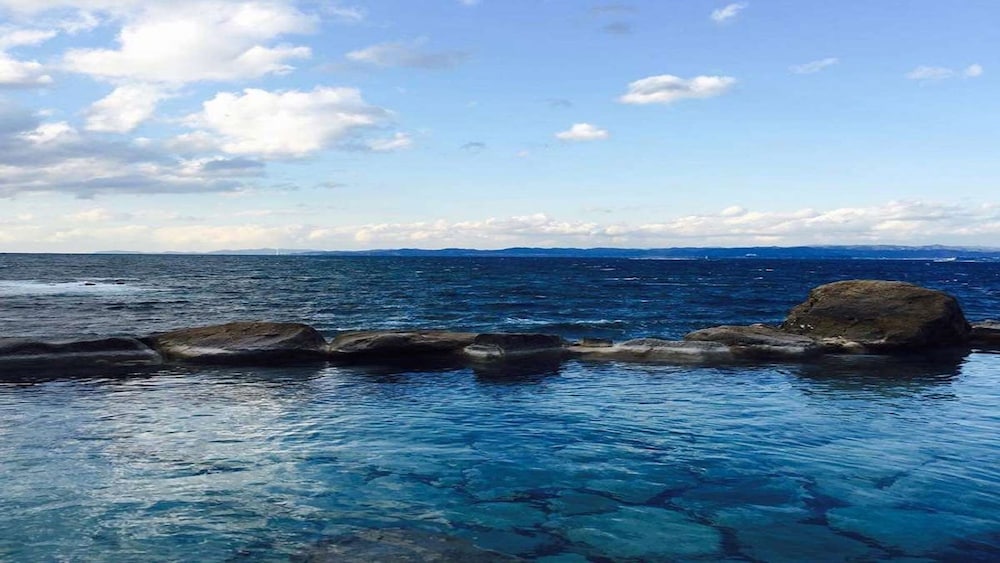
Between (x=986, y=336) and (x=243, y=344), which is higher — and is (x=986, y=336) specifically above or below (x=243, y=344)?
below

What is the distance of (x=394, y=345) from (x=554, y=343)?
723 centimetres

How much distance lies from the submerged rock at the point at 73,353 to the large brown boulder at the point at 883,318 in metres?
29.5

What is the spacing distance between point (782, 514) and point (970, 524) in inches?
121

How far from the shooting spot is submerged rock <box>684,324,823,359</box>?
30.8m

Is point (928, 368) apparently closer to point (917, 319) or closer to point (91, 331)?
point (917, 319)

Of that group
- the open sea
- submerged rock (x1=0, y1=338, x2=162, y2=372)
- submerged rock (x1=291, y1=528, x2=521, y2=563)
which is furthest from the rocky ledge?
submerged rock (x1=291, y1=528, x2=521, y2=563)

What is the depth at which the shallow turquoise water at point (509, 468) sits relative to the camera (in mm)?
11469

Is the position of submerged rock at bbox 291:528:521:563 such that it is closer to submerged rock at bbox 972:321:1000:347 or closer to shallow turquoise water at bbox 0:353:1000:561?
shallow turquoise water at bbox 0:353:1000:561

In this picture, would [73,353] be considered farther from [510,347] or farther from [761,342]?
[761,342]

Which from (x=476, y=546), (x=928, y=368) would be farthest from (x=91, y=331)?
(x=928, y=368)

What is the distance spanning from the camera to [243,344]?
95.4ft

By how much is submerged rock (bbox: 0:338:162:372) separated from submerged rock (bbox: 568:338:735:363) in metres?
17.9

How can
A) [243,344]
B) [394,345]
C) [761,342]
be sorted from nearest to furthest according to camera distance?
[243,344] → [394,345] → [761,342]

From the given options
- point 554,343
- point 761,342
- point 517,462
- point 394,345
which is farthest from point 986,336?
point 517,462
